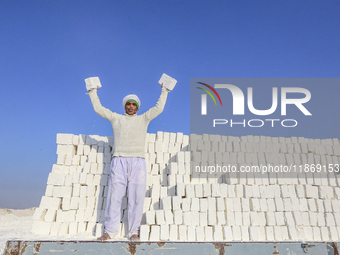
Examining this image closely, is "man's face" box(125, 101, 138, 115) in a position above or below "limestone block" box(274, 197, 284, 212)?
above

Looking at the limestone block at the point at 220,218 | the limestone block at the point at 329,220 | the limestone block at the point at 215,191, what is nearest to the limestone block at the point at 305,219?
the limestone block at the point at 329,220

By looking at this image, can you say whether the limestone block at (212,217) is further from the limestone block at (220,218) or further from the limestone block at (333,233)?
the limestone block at (333,233)

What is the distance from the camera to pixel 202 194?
17.6 feet

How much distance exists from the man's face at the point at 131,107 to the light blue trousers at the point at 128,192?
2.96 ft

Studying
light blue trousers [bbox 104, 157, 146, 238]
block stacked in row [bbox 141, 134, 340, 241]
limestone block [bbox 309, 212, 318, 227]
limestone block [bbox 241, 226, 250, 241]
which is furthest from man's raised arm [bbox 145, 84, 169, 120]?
limestone block [bbox 309, 212, 318, 227]

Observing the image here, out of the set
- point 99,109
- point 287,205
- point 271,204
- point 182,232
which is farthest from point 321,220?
point 99,109

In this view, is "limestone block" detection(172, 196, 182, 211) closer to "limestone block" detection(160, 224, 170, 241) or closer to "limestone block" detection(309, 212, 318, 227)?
"limestone block" detection(160, 224, 170, 241)

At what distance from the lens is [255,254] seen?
2.02 meters

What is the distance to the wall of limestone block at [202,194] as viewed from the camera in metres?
5.16

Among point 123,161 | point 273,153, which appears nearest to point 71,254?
point 123,161

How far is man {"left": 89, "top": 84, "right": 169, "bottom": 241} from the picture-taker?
176 inches

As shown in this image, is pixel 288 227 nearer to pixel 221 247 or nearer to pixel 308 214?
pixel 308 214

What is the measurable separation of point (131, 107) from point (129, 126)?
391mm

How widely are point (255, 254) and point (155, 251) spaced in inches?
30.5
